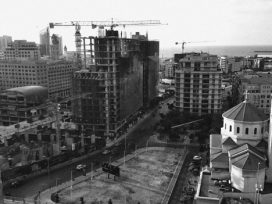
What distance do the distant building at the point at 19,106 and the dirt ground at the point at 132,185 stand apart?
37.7 meters

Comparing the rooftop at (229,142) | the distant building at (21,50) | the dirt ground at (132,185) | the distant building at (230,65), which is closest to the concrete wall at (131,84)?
the dirt ground at (132,185)

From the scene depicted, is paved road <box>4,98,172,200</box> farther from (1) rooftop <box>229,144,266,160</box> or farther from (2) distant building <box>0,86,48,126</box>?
(2) distant building <box>0,86,48,126</box>

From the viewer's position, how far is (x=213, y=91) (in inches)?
2707

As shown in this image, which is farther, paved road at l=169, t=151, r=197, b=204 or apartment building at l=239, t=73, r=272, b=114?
apartment building at l=239, t=73, r=272, b=114

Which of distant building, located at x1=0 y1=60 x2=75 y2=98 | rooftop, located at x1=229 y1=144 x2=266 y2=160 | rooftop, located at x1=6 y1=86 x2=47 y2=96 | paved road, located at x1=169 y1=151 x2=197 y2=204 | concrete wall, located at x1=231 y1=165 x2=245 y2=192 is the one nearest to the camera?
concrete wall, located at x1=231 y1=165 x2=245 y2=192

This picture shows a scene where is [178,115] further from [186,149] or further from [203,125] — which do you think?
[186,149]

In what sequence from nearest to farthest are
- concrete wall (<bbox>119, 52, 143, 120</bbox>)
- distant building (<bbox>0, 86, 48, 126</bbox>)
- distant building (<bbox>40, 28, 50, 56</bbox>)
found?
concrete wall (<bbox>119, 52, 143, 120</bbox>) < distant building (<bbox>0, 86, 48, 126</bbox>) < distant building (<bbox>40, 28, 50, 56</bbox>)

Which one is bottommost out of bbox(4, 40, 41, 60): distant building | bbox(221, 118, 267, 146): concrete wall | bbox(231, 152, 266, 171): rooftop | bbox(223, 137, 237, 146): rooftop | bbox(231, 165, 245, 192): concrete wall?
bbox(231, 165, 245, 192): concrete wall

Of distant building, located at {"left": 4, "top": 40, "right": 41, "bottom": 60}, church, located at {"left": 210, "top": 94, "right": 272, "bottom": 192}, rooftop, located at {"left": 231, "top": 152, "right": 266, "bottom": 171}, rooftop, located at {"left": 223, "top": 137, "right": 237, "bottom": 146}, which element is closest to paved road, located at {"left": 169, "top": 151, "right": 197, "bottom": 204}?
church, located at {"left": 210, "top": 94, "right": 272, "bottom": 192}

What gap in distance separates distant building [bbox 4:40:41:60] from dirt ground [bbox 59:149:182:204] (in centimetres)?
8897

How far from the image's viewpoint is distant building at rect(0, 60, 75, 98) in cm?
9606

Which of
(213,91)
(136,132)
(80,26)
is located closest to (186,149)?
(136,132)

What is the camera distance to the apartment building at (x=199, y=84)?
68.1 m

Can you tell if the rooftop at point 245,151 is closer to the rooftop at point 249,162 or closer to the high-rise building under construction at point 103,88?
the rooftop at point 249,162
